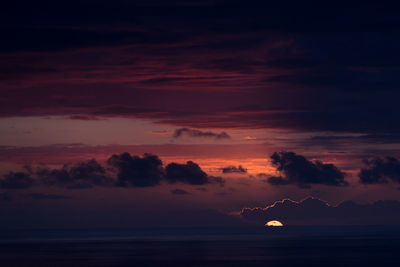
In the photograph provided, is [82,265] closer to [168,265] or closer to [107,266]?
[107,266]

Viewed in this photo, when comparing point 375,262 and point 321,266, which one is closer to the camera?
point 321,266

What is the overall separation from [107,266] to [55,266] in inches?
433

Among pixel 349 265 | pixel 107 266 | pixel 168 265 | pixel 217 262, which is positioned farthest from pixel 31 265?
pixel 349 265

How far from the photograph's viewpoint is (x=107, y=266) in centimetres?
13250

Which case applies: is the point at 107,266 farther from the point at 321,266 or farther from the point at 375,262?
the point at 375,262

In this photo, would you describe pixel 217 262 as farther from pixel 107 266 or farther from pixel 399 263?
pixel 399 263

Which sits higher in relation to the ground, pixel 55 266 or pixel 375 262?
pixel 375 262

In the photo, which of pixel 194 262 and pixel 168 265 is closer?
pixel 168 265

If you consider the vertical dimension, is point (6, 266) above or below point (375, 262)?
below

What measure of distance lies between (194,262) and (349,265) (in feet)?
110

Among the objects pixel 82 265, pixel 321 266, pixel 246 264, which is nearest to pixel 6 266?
pixel 82 265

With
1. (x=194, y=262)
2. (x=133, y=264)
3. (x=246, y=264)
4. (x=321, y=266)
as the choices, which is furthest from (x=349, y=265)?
(x=133, y=264)

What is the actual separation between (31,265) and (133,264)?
2118 cm

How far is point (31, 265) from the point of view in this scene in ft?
441
